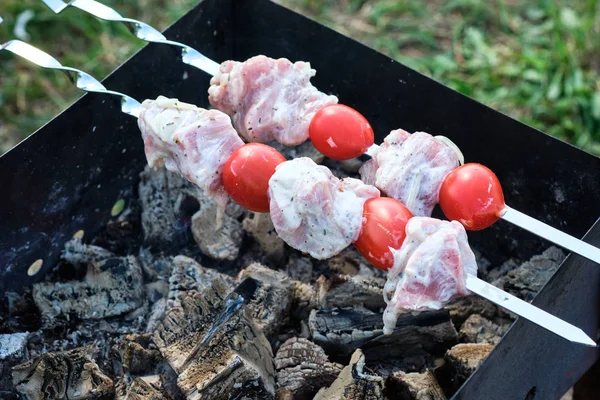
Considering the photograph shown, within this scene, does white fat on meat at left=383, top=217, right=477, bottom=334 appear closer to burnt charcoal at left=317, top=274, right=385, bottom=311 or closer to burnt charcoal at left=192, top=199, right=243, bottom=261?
burnt charcoal at left=317, top=274, right=385, bottom=311

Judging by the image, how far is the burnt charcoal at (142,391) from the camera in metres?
2.11

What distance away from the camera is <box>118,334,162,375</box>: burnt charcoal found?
2.29m

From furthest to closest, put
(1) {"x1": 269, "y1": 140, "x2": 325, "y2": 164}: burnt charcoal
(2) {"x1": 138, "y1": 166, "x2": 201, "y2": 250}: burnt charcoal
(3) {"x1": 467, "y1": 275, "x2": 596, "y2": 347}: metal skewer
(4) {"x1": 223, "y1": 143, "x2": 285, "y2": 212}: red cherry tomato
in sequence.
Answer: (1) {"x1": 269, "y1": 140, "x2": 325, "y2": 164}: burnt charcoal → (2) {"x1": 138, "y1": 166, "x2": 201, "y2": 250}: burnt charcoal → (4) {"x1": 223, "y1": 143, "x2": 285, "y2": 212}: red cherry tomato → (3) {"x1": 467, "y1": 275, "x2": 596, "y2": 347}: metal skewer

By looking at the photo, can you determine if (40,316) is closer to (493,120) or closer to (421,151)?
(421,151)

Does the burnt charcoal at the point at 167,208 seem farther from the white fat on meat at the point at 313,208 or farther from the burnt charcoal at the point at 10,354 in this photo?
the white fat on meat at the point at 313,208

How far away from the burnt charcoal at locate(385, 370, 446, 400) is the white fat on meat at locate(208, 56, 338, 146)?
Result: 0.83 metres

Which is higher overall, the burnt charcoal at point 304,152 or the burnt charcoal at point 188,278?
the burnt charcoal at point 304,152

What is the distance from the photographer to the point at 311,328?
234 cm

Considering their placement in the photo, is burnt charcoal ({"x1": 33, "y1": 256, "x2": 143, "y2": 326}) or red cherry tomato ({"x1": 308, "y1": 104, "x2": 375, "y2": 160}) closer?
red cherry tomato ({"x1": 308, "y1": 104, "x2": 375, "y2": 160})

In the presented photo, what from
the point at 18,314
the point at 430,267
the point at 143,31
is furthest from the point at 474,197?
the point at 18,314

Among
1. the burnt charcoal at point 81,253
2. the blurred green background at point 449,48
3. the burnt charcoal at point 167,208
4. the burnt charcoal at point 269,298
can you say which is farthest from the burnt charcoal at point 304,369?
the blurred green background at point 449,48

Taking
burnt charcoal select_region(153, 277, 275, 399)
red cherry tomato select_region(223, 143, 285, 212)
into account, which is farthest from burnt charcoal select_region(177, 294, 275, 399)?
red cherry tomato select_region(223, 143, 285, 212)

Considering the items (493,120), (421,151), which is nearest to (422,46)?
(493,120)

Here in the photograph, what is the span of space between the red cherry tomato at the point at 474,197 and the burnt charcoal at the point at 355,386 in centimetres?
51
